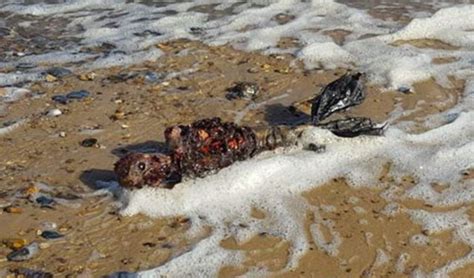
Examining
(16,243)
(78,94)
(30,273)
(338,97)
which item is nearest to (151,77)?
(78,94)

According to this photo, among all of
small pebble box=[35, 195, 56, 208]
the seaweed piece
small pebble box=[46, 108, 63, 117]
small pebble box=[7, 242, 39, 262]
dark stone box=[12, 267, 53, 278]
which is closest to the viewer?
dark stone box=[12, 267, 53, 278]

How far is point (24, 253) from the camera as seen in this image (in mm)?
3717

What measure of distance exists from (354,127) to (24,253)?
223 cm

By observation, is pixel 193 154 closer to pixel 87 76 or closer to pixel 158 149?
pixel 158 149

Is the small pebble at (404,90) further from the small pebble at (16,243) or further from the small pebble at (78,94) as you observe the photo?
the small pebble at (16,243)

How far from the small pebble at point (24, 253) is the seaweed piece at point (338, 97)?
6.89 feet

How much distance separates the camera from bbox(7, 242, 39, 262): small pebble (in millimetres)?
3680

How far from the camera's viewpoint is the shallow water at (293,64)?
4.04 metres

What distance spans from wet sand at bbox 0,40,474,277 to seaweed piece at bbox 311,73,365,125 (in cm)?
12

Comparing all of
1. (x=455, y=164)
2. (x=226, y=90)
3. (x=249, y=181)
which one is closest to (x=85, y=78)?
(x=226, y=90)

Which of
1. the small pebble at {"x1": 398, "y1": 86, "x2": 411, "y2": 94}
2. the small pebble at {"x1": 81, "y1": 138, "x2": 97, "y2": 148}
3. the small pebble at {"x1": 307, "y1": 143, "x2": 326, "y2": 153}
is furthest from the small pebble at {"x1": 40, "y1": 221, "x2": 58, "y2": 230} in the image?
the small pebble at {"x1": 398, "y1": 86, "x2": 411, "y2": 94}

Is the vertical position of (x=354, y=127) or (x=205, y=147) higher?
(x=205, y=147)

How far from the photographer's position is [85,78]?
6.01m

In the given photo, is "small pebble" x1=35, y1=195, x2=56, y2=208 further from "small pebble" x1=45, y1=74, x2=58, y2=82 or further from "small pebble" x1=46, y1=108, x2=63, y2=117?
"small pebble" x1=45, y1=74, x2=58, y2=82
